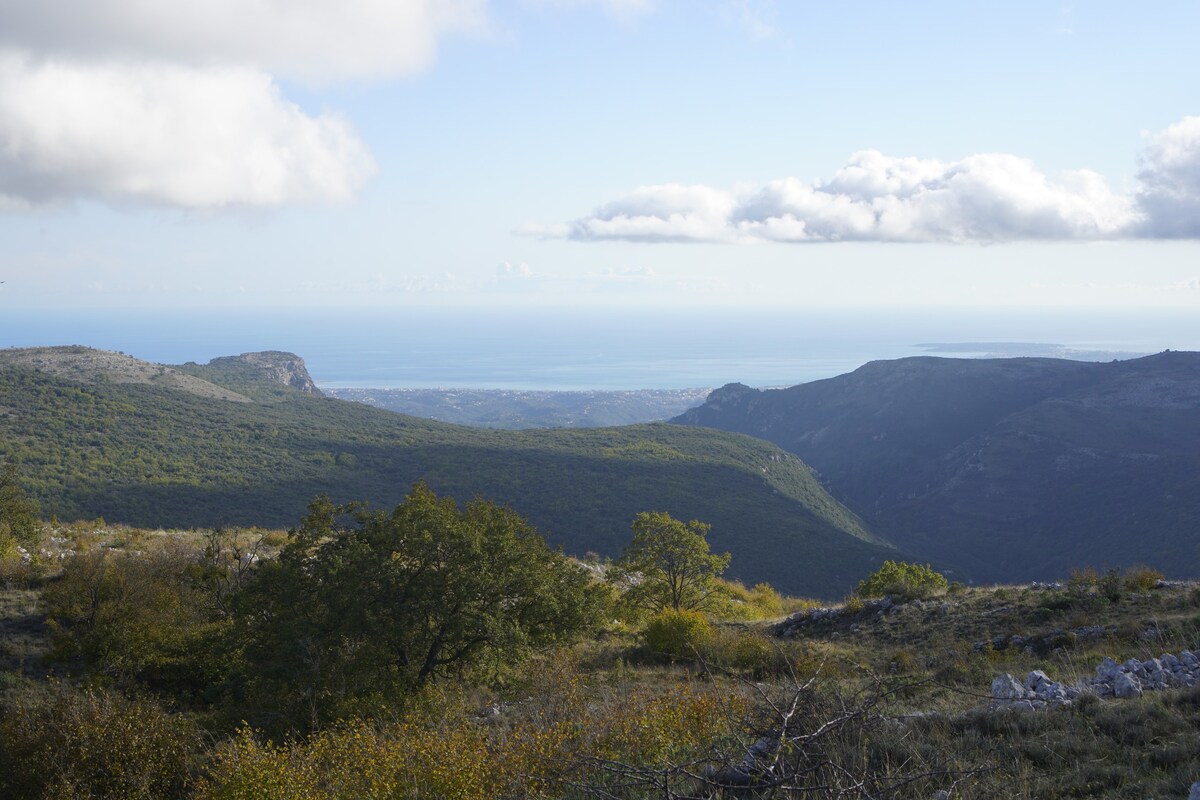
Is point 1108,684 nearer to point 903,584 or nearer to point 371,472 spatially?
point 903,584

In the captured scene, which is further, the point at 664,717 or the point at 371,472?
the point at 371,472

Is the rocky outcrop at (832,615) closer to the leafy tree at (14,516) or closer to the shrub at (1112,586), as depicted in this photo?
the shrub at (1112,586)

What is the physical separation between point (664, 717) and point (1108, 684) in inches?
194

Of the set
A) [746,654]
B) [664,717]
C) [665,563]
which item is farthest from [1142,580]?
[664,717]

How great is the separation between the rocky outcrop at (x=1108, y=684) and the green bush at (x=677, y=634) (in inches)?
347

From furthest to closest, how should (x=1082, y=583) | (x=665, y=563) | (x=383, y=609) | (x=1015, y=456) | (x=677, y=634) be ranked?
(x=1015, y=456) → (x=665, y=563) → (x=677, y=634) → (x=1082, y=583) → (x=383, y=609)

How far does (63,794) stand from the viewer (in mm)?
8359

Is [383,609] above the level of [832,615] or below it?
above

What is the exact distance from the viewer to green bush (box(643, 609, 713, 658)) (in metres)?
17.1

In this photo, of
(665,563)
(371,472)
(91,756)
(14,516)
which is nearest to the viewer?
(91,756)

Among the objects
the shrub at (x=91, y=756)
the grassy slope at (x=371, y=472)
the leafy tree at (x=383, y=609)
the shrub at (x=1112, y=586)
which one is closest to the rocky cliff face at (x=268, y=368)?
the grassy slope at (x=371, y=472)

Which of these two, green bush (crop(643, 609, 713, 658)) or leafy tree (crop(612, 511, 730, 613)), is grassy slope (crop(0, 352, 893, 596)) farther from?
green bush (crop(643, 609, 713, 658))

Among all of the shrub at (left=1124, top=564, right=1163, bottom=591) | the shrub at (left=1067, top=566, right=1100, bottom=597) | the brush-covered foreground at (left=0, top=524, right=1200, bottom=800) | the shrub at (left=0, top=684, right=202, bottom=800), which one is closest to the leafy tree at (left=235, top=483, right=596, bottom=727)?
the brush-covered foreground at (left=0, top=524, right=1200, bottom=800)

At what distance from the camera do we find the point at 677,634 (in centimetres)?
1766
